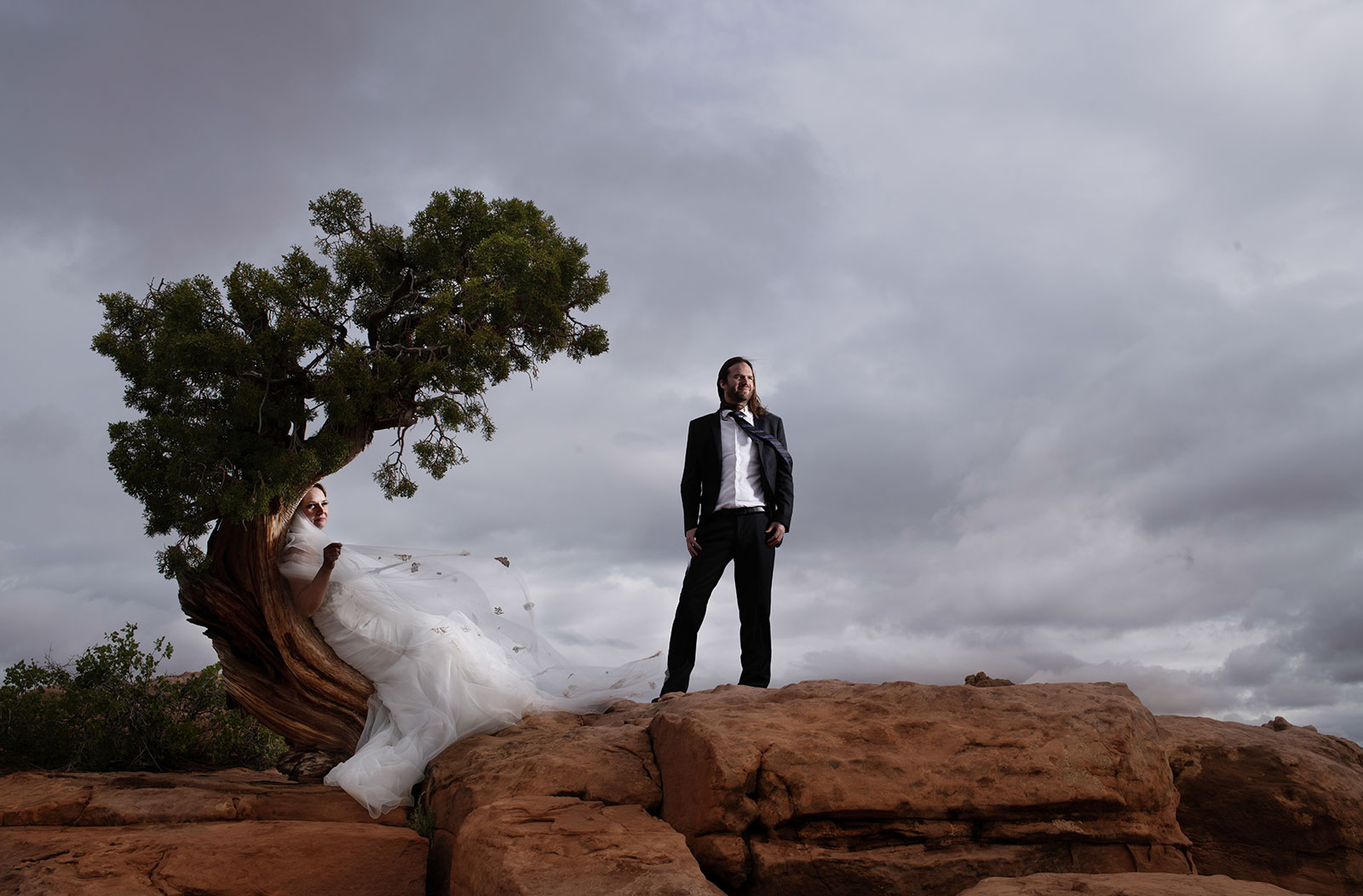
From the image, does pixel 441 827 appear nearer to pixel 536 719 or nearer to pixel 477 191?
pixel 536 719

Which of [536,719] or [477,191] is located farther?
[477,191]

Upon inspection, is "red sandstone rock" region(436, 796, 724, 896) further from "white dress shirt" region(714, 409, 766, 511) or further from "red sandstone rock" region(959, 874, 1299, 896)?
"white dress shirt" region(714, 409, 766, 511)

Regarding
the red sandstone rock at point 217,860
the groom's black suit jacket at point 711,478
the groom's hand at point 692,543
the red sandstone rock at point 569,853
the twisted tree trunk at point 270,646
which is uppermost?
the groom's black suit jacket at point 711,478

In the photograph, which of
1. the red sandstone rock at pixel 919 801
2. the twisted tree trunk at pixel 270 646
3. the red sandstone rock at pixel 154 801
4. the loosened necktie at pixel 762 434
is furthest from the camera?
the loosened necktie at pixel 762 434

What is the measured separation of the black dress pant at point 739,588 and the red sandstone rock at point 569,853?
272 centimetres

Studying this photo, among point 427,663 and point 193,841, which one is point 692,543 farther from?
point 193,841

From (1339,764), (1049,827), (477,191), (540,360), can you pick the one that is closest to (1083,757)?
(1049,827)

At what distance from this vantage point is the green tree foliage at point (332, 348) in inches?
281

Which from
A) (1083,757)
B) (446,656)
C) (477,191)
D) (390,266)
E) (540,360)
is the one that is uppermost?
(477,191)

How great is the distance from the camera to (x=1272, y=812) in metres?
5.54

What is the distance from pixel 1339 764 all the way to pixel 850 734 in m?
3.57

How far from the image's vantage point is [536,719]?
7027 mm

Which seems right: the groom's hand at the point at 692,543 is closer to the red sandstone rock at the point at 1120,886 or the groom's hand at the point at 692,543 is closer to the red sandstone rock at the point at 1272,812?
the red sandstone rock at the point at 1272,812

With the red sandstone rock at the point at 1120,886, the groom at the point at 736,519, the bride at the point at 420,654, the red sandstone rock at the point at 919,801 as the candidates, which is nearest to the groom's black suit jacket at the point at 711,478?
the groom at the point at 736,519
